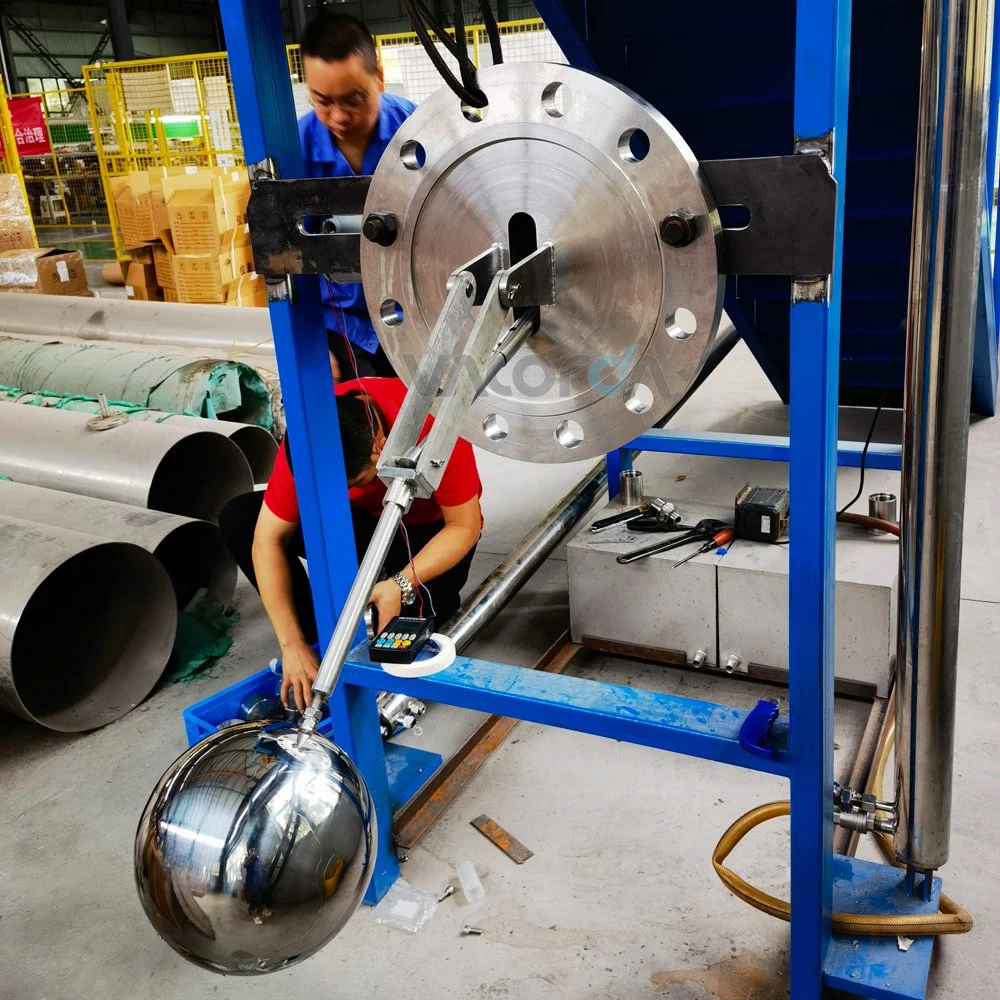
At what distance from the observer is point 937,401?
112 centimetres

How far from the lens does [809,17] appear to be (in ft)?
2.96

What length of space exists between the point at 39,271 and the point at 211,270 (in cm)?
107

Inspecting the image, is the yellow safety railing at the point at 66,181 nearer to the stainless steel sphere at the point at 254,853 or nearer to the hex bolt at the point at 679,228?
the hex bolt at the point at 679,228

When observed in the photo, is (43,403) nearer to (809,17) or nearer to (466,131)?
(466,131)

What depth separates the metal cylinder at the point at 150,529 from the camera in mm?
2371

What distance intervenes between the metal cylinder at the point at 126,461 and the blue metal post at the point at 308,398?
4.86 ft

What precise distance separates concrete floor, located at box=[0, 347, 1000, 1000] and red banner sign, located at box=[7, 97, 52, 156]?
423 inches

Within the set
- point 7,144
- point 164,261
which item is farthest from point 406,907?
point 7,144

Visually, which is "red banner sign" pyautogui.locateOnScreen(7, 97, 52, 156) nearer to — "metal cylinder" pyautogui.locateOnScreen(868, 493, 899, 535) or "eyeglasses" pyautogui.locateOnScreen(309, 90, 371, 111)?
"eyeglasses" pyautogui.locateOnScreen(309, 90, 371, 111)

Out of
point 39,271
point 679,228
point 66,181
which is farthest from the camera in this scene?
point 66,181

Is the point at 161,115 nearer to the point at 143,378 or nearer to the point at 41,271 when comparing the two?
the point at 41,271

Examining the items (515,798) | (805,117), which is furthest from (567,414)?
(515,798)

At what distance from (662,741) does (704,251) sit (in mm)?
632

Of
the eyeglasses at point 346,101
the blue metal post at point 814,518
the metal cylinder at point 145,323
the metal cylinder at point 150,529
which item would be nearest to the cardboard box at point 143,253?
the metal cylinder at point 145,323
